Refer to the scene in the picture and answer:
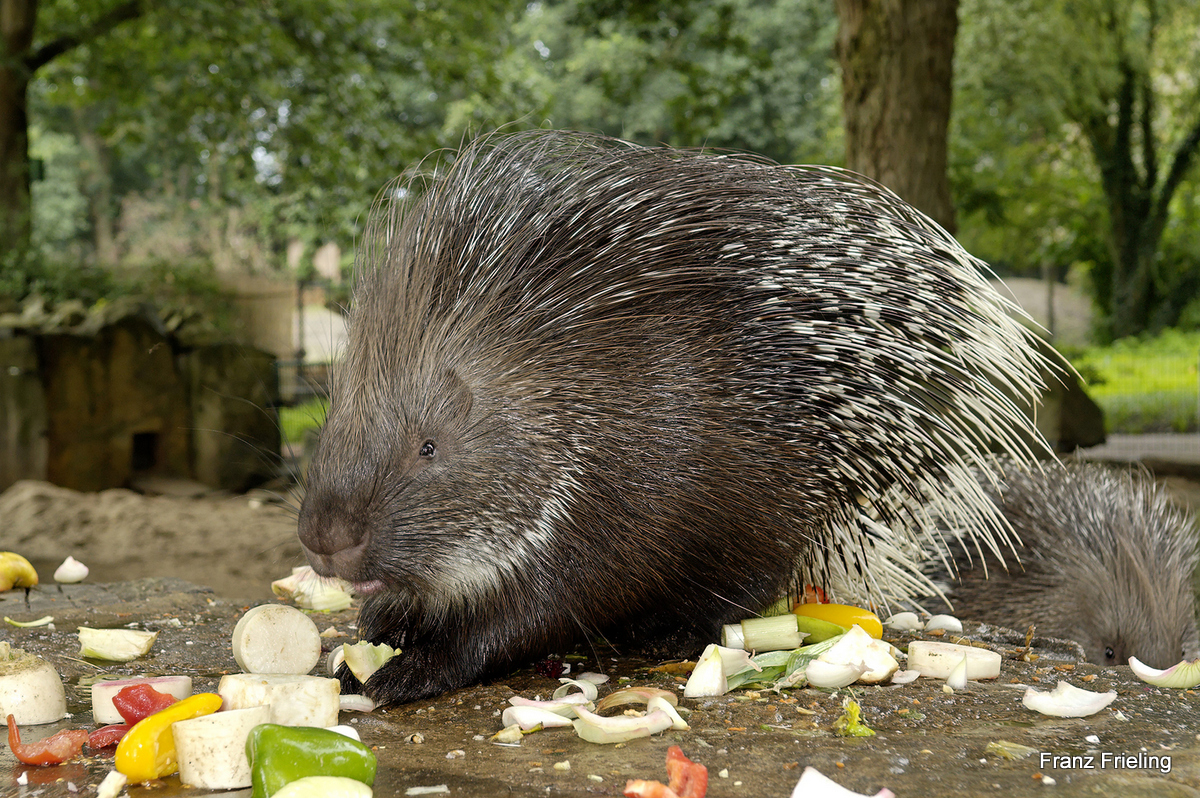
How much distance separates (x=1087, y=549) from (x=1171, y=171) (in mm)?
15774

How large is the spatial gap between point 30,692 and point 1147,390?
8.79m

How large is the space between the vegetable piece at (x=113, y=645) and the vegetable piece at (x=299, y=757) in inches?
38.9

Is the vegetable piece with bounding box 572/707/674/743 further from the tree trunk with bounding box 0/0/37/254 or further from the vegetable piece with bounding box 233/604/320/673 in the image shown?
the tree trunk with bounding box 0/0/37/254

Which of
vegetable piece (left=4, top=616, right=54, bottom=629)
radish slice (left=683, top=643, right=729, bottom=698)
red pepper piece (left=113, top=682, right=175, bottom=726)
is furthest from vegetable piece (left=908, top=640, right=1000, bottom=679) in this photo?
vegetable piece (left=4, top=616, right=54, bottom=629)

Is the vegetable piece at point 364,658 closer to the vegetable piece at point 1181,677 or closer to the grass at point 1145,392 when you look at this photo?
the vegetable piece at point 1181,677

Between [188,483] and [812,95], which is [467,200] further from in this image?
[812,95]

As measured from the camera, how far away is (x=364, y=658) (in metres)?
2.08

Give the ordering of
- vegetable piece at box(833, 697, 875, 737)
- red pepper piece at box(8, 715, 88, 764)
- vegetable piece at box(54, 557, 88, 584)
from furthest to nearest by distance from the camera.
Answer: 1. vegetable piece at box(54, 557, 88, 584)
2. vegetable piece at box(833, 697, 875, 737)
3. red pepper piece at box(8, 715, 88, 764)

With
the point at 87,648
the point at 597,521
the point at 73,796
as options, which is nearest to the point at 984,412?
the point at 597,521

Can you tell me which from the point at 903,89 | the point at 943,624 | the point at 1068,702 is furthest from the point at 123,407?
the point at 1068,702

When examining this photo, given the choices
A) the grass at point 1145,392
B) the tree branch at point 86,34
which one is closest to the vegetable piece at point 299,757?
the grass at point 1145,392

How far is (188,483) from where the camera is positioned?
7.09 m

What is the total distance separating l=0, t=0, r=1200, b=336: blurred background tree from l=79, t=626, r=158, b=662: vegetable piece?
1.51m

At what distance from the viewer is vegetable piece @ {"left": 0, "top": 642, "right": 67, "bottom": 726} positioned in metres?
1.77
